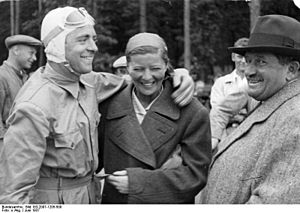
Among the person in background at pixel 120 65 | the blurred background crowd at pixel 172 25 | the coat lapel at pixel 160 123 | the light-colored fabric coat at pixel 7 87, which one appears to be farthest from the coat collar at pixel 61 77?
the person in background at pixel 120 65

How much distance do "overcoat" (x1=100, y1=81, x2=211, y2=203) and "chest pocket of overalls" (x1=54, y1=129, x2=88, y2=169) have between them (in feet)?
1.06

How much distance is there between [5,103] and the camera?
5.48 metres

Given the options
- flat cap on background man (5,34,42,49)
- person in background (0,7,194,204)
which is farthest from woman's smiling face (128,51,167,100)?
flat cap on background man (5,34,42,49)

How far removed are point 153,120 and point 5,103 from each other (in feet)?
11.5

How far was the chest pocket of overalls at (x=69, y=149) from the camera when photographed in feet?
6.79

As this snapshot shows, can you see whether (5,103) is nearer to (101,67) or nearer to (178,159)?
(101,67)

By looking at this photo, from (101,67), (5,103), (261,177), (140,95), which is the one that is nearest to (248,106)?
(140,95)

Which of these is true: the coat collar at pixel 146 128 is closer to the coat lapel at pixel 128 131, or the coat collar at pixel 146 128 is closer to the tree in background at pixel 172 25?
the coat lapel at pixel 128 131

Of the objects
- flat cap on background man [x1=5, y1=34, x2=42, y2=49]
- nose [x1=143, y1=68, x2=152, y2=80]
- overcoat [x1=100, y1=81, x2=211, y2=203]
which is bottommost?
flat cap on background man [x1=5, y1=34, x2=42, y2=49]

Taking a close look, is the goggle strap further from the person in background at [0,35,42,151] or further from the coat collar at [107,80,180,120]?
the person in background at [0,35,42,151]

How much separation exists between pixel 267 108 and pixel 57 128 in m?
1.03

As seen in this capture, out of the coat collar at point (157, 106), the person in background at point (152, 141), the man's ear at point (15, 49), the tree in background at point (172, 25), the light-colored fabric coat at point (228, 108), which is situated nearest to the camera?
the person in background at point (152, 141)

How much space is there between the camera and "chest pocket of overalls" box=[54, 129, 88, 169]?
2068mm

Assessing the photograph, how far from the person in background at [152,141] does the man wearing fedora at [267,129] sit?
146 mm
